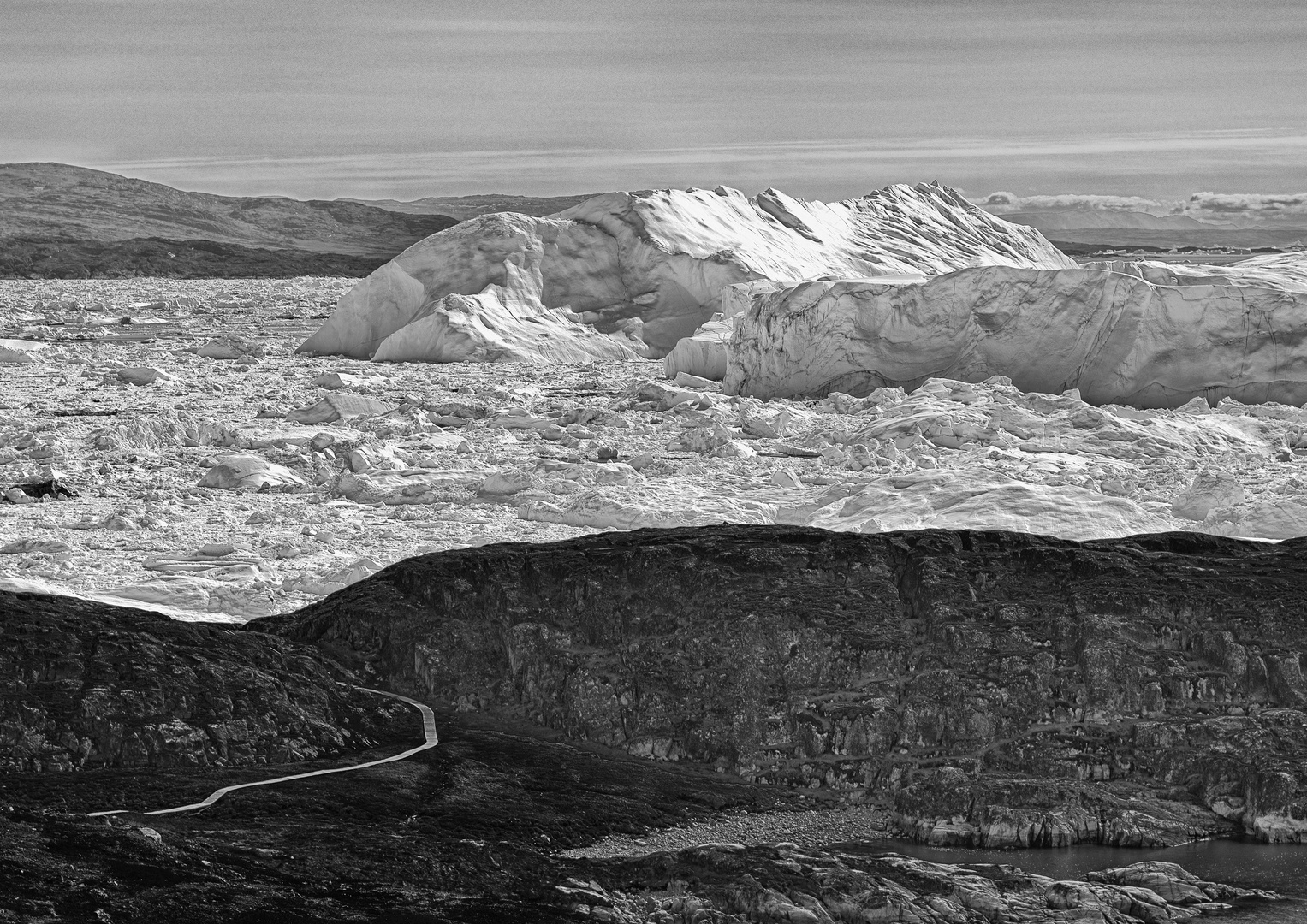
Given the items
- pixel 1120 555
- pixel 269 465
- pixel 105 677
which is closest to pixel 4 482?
pixel 269 465

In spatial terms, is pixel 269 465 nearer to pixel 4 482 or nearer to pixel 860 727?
pixel 4 482

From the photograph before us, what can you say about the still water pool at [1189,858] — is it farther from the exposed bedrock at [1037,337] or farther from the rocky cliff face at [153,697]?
the exposed bedrock at [1037,337]

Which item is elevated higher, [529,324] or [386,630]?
[529,324]

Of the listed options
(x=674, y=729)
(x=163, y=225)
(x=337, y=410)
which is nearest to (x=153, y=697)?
(x=674, y=729)

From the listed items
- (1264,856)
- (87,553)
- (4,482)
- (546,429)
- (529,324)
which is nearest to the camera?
(1264,856)

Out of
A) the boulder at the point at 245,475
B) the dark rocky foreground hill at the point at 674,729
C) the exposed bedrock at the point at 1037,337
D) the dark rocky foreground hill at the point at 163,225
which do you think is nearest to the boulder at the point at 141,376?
the boulder at the point at 245,475

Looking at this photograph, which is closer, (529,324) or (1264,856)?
(1264,856)

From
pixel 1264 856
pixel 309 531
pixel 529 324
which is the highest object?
pixel 529 324
